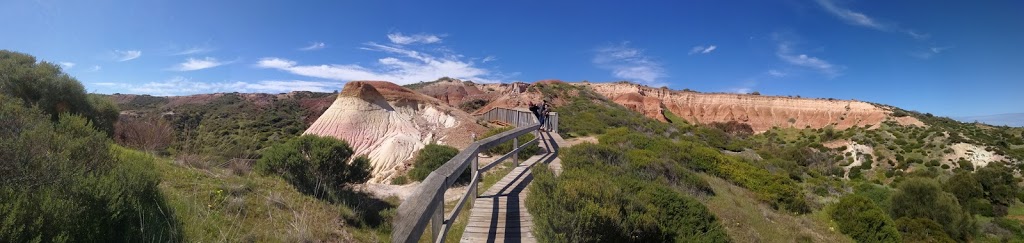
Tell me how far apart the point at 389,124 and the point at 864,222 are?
23759 mm

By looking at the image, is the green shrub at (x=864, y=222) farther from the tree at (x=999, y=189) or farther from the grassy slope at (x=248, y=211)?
the tree at (x=999, y=189)

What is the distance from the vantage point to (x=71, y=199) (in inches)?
117

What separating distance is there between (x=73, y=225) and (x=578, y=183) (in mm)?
4217

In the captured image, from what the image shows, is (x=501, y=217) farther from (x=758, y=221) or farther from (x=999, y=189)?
(x=999, y=189)

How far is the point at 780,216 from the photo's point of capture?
10.4m

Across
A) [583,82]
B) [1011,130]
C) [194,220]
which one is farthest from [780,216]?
[583,82]

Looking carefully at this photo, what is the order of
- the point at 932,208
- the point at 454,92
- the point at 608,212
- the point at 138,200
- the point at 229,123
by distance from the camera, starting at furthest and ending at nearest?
the point at 454,92
the point at 229,123
the point at 932,208
the point at 608,212
the point at 138,200

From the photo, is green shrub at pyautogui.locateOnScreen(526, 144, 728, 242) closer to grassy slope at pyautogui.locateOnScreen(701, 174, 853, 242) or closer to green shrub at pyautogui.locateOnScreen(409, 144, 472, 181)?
grassy slope at pyautogui.locateOnScreen(701, 174, 853, 242)

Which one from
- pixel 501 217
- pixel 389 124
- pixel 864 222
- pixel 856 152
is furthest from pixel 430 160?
pixel 856 152

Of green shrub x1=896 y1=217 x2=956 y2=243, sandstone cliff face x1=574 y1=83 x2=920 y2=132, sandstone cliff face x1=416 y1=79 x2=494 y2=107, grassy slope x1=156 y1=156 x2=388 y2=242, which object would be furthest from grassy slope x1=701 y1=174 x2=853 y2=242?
sandstone cliff face x1=416 y1=79 x2=494 y2=107

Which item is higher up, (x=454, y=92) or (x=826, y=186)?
(x=454, y=92)

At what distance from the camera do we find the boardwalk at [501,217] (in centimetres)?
446

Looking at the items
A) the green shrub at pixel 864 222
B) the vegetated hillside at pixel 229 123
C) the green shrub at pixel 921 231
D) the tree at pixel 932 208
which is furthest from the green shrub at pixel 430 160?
the tree at pixel 932 208

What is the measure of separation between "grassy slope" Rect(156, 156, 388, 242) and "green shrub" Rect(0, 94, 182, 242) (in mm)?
302
